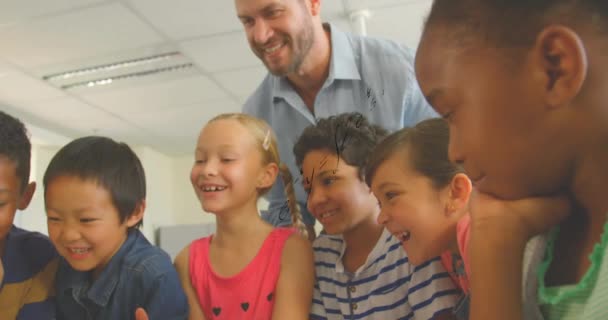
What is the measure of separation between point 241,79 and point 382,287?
2.83 meters

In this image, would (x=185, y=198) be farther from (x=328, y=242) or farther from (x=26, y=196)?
(x=328, y=242)

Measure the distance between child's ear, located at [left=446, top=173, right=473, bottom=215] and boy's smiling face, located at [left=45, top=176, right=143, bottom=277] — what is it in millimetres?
661

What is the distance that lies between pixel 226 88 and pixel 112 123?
125 centimetres

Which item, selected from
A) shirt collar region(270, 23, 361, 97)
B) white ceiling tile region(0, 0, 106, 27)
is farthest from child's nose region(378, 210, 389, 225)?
white ceiling tile region(0, 0, 106, 27)

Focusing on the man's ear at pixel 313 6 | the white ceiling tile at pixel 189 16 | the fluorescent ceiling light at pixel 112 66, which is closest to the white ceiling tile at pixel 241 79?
the fluorescent ceiling light at pixel 112 66

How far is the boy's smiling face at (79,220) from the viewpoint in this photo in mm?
1008

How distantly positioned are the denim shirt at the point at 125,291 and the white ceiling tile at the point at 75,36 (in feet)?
5.83

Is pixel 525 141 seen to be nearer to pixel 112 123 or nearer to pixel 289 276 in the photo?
pixel 289 276

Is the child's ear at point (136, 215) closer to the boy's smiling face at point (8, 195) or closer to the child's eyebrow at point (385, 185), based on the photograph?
the boy's smiling face at point (8, 195)

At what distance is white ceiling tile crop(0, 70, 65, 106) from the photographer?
324cm

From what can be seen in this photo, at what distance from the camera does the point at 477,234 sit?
0.56 metres

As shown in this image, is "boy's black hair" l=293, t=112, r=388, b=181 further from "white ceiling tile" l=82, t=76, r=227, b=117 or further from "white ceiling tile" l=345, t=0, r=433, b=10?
"white ceiling tile" l=82, t=76, r=227, b=117

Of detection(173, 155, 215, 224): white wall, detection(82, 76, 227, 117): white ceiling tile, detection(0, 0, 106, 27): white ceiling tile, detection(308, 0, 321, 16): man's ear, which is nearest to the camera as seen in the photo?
detection(308, 0, 321, 16): man's ear

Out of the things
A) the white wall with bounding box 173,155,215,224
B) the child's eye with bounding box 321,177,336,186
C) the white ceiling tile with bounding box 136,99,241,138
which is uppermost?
the white ceiling tile with bounding box 136,99,241,138
